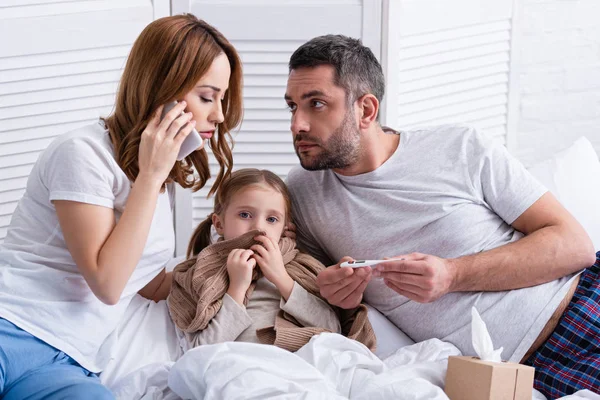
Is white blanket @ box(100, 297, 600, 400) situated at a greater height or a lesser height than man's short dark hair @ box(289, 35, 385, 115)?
lesser

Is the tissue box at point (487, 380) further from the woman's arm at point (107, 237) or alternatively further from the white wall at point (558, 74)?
the white wall at point (558, 74)

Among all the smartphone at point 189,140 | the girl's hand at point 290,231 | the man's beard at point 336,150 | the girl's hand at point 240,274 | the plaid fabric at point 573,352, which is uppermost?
the smartphone at point 189,140

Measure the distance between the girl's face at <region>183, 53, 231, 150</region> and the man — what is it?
8.4 inches

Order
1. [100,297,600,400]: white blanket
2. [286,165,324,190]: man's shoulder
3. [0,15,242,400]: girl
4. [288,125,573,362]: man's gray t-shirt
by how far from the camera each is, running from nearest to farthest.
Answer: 1. [100,297,600,400]: white blanket
2. [0,15,242,400]: girl
3. [288,125,573,362]: man's gray t-shirt
4. [286,165,324,190]: man's shoulder

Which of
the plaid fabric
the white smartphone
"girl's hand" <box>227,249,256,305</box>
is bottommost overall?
the plaid fabric

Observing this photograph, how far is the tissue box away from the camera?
1.42 m

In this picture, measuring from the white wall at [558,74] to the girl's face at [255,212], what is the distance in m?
1.49

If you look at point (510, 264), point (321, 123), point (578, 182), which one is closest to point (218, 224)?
point (321, 123)

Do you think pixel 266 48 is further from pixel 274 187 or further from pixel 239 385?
pixel 239 385

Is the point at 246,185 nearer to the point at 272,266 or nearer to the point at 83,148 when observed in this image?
the point at 272,266

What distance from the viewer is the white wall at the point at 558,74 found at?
3.00 meters

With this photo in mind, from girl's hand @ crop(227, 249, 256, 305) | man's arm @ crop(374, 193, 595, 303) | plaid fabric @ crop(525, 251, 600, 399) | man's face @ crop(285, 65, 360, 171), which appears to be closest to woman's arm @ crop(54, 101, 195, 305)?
girl's hand @ crop(227, 249, 256, 305)

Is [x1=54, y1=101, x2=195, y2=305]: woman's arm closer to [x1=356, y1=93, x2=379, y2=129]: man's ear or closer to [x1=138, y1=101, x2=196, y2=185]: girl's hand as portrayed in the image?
[x1=138, y1=101, x2=196, y2=185]: girl's hand

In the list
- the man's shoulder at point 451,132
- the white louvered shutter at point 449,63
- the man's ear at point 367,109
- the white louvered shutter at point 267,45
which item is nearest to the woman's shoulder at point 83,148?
the man's ear at point 367,109
